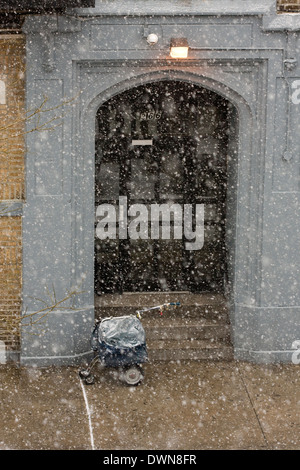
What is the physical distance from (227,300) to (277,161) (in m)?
2.53

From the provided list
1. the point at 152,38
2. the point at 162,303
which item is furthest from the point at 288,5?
the point at 162,303

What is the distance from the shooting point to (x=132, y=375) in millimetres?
9000

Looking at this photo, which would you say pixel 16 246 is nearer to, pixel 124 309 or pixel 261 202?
pixel 124 309

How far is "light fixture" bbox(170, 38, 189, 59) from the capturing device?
8938 millimetres

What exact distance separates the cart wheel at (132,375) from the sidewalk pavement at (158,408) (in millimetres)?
107

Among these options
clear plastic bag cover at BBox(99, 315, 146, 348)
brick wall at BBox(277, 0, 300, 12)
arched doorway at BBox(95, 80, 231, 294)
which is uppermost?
brick wall at BBox(277, 0, 300, 12)

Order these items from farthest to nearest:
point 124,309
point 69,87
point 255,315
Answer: point 124,309, point 255,315, point 69,87

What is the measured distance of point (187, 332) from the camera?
10234 mm

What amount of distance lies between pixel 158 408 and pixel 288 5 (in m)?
6.00

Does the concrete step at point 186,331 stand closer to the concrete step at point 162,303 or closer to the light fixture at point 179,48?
the concrete step at point 162,303

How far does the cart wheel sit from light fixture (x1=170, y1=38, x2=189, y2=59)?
441 cm

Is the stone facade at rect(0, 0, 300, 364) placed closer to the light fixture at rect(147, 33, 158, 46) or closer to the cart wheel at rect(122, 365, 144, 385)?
the light fixture at rect(147, 33, 158, 46)

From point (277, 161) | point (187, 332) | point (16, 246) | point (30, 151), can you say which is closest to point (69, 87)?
point (30, 151)

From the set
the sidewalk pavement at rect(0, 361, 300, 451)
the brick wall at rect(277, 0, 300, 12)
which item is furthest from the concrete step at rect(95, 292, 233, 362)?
the brick wall at rect(277, 0, 300, 12)
